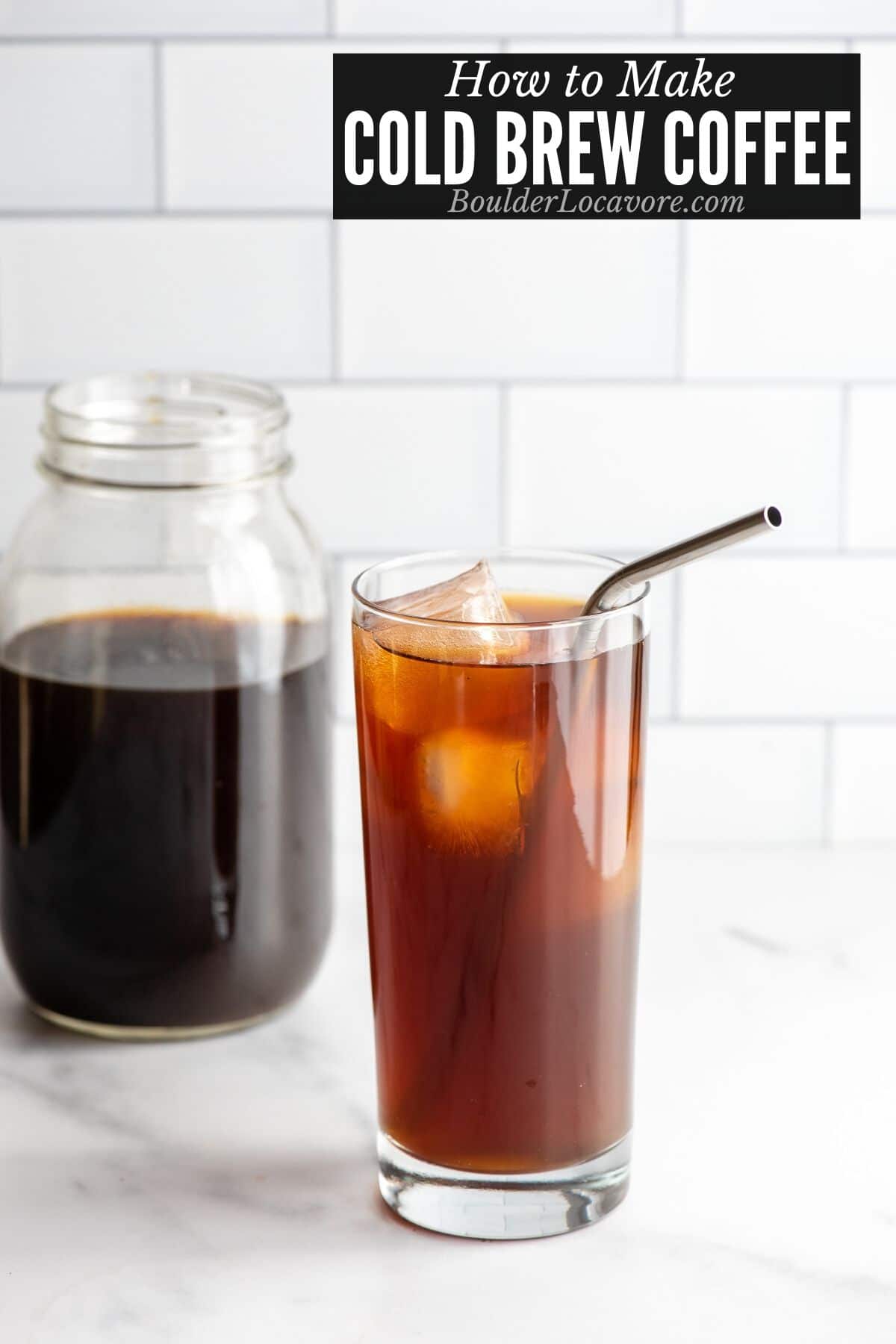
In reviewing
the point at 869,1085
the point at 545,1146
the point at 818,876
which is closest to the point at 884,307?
the point at 818,876

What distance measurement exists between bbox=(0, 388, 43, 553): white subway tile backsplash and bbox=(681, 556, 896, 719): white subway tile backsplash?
411 mm

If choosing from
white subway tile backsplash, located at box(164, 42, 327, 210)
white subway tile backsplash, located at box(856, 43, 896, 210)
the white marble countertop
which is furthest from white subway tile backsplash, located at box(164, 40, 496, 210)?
the white marble countertop

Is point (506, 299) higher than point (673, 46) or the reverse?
the reverse

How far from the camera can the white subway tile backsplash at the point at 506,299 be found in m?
0.98

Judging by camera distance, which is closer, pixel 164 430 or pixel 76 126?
pixel 164 430

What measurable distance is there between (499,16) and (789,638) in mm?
416

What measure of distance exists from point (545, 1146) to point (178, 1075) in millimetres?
221

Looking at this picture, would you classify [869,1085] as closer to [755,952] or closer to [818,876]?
[755,952]

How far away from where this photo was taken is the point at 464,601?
63 cm

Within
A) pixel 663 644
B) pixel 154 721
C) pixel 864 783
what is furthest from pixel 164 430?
pixel 864 783

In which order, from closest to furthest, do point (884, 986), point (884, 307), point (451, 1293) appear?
point (451, 1293) < point (884, 986) < point (884, 307)

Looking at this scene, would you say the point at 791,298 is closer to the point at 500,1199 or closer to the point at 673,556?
the point at 673,556

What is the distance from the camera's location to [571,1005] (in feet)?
2.09

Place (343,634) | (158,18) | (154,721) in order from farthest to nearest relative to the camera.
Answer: (343,634) < (158,18) < (154,721)
